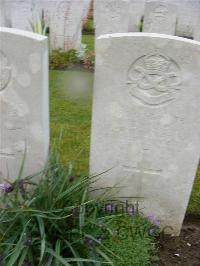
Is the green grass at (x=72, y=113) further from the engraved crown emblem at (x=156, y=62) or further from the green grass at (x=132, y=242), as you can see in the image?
the engraved crown emblem at (x=156, y=62)

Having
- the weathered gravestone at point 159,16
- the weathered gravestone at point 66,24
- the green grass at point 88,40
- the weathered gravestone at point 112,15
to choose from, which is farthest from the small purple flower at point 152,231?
the green grass at point 88,40

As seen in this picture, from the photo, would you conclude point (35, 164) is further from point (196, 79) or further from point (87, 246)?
point (196, 79)

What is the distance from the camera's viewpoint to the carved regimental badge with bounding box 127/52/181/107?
2.27m

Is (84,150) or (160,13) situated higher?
(160,13)

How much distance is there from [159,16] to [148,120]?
444 cm

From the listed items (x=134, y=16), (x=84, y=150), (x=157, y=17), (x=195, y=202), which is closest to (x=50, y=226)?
(x=195, y=202)

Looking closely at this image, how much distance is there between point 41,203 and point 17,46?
3.41ft

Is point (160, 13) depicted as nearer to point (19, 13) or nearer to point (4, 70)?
point (19, 13)

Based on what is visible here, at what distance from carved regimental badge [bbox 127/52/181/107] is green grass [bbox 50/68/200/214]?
0.93 meters

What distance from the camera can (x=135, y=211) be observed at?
111 inches

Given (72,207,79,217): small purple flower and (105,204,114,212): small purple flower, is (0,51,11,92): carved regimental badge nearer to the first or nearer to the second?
(72,207,79,217): small purple flower

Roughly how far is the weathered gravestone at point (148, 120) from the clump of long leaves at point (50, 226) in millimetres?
362

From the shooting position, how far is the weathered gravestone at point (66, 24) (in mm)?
7105

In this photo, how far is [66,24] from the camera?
7.23 metres
